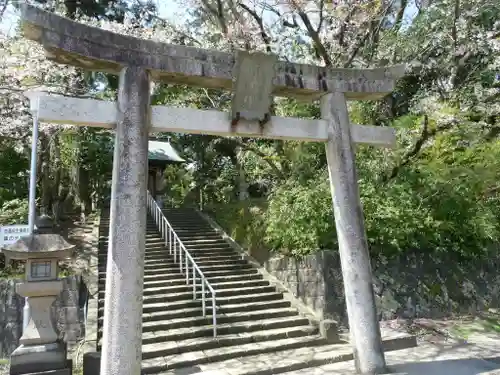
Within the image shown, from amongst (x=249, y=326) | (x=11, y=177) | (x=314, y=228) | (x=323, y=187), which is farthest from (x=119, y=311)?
(x=11, y=177)

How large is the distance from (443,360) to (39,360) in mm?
6269

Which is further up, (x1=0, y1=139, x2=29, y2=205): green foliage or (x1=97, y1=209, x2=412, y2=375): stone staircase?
(x1=0, y1=139, x2=29, y2=205): green foliage

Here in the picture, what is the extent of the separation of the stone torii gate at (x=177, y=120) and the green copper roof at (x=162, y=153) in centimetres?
1296

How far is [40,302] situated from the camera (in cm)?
579

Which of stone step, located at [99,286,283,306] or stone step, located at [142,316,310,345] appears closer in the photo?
stone step, located at [142,316,310,345]

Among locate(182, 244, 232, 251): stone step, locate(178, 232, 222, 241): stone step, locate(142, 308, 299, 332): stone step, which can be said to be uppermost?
locate(178, 232, 222, 241): stone step

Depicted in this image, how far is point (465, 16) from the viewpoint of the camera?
1059 cm

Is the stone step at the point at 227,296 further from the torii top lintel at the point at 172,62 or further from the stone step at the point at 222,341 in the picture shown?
the torii top lintel at the point at 172,62

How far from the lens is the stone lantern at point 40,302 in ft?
18.0

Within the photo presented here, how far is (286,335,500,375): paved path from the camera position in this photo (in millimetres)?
5797

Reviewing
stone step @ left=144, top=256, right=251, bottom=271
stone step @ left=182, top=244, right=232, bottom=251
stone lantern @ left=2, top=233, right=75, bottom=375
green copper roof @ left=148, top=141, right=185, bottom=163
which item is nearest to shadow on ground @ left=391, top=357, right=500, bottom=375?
stone lantern @ left=2, top=233, right=75, bottom=375

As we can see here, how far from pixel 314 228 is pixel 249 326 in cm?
260

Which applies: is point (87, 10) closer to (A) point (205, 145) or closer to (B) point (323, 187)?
(A) point (205, 145)

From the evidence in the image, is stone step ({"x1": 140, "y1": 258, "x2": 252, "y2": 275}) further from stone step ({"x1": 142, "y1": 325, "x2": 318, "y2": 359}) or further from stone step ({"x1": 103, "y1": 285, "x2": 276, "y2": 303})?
stone step ({"x1": 142, "y1": 325, "x2": 318, "y2": 359})
